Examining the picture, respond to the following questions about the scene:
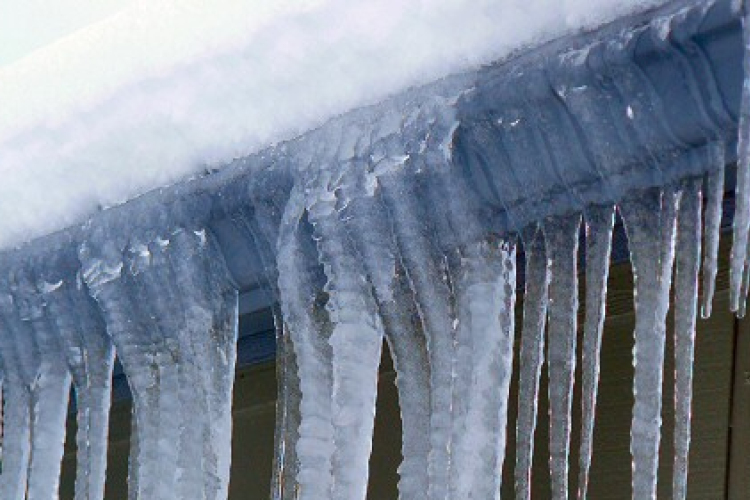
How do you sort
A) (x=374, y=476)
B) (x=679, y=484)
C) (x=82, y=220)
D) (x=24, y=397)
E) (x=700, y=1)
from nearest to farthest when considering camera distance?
(x=700, y=1) → (x=679, y=484) → (x=82, y=220) → (x=24, y=397) → (x=374, y=476)

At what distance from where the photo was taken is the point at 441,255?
991 mm

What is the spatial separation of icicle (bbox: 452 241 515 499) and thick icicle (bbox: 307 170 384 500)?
80 millimetres

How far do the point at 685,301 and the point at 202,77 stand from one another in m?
0.41

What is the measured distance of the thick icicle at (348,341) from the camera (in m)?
1.02

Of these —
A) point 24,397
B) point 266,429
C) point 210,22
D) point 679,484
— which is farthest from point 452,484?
point 266,429

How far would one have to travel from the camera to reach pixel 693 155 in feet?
2.80

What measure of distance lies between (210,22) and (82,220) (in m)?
0.24

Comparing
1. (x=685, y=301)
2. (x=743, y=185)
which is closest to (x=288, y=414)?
(x=685, y=301)

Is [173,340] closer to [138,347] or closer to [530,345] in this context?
[138,347]

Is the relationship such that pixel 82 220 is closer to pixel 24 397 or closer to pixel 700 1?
pixel 24 397

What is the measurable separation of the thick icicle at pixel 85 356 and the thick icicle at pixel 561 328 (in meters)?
0.45

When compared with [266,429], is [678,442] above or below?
below

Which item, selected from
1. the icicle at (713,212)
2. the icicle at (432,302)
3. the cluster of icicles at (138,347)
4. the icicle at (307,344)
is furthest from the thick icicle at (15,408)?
the icicle at (713,212)

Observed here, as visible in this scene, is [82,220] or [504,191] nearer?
[504,191]
